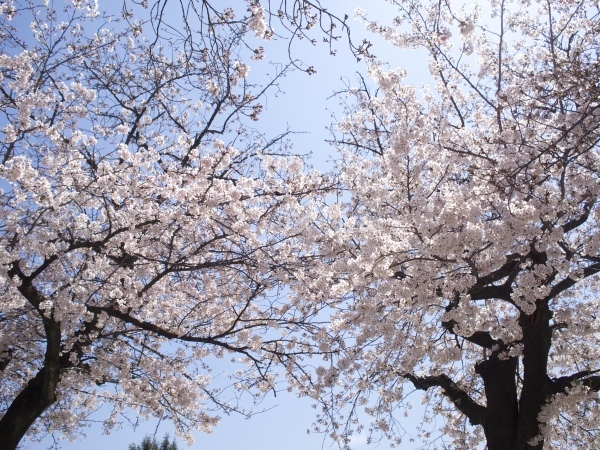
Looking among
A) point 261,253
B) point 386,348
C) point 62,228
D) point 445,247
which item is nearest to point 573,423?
point 386,348

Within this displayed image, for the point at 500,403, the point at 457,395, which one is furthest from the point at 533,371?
the point at 457,395

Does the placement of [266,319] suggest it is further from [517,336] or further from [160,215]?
[517,336]

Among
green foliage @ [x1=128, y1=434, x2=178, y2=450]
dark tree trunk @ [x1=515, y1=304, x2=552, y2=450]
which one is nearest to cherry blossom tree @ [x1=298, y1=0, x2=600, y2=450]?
dark tree trunk @ [x1=515, y1=304, x2=552, y2=450]

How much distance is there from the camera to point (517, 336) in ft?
23.7

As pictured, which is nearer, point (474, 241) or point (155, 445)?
point (474, 241)

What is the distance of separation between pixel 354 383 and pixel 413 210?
330 cm

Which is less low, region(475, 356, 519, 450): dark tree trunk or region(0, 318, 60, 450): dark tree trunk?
region(475, 356, 519, 450): dark tree trunk

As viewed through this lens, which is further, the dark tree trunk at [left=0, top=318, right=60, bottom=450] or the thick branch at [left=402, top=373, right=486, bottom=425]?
the thick branch at [left=402, top=373, right=486, bottom=425]

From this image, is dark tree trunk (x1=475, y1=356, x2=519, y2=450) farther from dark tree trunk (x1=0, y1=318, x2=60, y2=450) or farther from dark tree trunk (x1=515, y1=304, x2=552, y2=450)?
dark tree trunk (x1=0, y1=318, x2=60, y2=450)

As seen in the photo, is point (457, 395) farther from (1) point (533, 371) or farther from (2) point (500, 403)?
(1) point (533, 371)

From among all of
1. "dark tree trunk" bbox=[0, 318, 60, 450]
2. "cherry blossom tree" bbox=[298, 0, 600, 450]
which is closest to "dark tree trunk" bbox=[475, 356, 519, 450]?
"cherry blossom tree" bbox=[298, 0, 600, 450]

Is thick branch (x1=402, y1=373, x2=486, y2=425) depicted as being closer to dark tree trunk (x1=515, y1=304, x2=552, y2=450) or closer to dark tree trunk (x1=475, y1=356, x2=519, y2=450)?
dark tree trunk (x1=475, y1=356, x2=519, y2=450)

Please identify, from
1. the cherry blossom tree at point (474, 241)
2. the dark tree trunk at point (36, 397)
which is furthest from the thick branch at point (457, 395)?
the dark tree trunk at point (36, 397)

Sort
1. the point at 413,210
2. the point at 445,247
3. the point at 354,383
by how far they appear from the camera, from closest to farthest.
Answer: the point at 445,247
the point at 413,210
the point at 354,383
